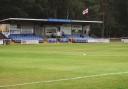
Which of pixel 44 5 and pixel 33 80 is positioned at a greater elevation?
pixel 44 5

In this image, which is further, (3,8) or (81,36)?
(3,8)

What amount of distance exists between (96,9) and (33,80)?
9990 cm

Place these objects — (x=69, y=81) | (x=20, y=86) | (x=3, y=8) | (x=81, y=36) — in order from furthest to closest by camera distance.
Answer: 1. (x=3, y=8)
2. (x=81, y=36)
3. (x=69, y=81)
4. (x=20, y=86)

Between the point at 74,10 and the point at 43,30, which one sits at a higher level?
the point at 74,10

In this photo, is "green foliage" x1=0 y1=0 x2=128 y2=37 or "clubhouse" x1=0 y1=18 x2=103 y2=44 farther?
"green foliage" x1=0 y1=0 x2=128 y2=37

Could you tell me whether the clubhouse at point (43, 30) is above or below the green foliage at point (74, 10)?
below

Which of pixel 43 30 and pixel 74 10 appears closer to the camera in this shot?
pixel 43 30

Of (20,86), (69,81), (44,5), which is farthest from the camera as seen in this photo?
(44,5)

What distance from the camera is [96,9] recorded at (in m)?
116

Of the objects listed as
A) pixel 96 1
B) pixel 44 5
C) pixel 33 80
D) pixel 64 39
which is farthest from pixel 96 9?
pixel 33 80

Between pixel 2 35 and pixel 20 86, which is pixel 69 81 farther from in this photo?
pixel 2 35

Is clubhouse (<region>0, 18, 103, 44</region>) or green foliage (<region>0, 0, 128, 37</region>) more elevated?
green foliage (<region>0, 0, 128, 37</region>)

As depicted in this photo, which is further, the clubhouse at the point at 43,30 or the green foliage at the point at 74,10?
the green foliage at the point at 74,10

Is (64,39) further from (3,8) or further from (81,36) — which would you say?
(3,8)
